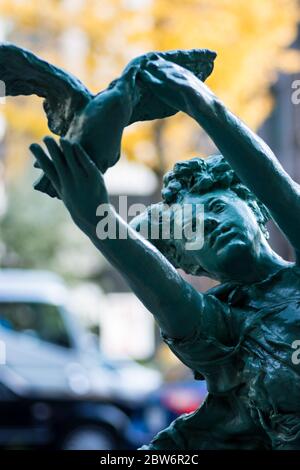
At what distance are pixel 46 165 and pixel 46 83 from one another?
0.24 metres

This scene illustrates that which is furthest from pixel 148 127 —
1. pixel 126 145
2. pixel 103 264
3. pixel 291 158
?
pixel 103 264

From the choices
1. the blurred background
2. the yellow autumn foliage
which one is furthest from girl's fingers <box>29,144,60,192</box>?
the yellow autumn foliage

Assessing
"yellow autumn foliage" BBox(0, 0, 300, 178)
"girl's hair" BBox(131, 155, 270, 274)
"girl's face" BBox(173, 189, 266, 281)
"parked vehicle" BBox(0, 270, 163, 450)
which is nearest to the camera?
"girl's face" BBox(173, 189, 266, 281)

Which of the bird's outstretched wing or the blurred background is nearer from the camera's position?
the bird's outstretched wing

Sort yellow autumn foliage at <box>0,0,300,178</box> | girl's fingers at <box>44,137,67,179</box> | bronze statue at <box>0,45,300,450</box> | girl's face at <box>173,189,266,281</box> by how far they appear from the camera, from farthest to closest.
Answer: yellow autumn foliage at <box>0,0,300,178</box>
girl's face at <box>173,189,266,281</box>
bronze statue at <box>0,45,300,450</box>
girl's fingers at <box>44,137,67,179</box>

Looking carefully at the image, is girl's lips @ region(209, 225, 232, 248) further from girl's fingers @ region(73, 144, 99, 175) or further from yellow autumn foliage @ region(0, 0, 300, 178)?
yellow autumn foliage @ region(0, 0, 300, 178)

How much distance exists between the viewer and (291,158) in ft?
65.3

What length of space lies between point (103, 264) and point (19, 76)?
2314cm

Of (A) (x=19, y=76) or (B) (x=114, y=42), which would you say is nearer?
(A) (x=19, y=76)

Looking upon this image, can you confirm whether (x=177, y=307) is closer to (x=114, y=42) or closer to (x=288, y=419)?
(x=288, y=419)

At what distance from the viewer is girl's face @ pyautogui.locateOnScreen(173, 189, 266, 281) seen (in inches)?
102

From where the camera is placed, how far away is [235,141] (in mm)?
2438

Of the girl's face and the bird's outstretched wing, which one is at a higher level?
the bird's outstretched wing

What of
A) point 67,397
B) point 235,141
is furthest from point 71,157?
point 67,397
